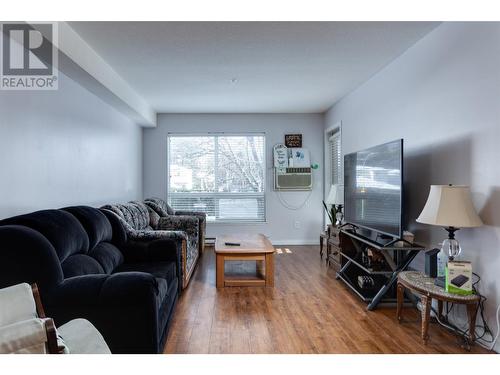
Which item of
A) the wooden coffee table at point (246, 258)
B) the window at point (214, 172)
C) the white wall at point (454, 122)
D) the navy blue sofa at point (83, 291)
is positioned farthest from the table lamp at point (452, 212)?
the window at point (214, 172)

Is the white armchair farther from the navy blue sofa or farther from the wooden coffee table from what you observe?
the wooden coffee table

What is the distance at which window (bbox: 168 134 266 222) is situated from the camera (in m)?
5.75

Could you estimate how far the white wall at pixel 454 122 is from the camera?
6.56ft

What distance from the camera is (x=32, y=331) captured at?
91cm

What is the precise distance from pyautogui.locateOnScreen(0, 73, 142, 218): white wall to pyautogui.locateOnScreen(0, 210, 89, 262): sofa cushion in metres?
0.39

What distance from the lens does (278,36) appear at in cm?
266

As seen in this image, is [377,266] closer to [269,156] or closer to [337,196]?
[337,196]

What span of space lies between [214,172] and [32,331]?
16.1 feet

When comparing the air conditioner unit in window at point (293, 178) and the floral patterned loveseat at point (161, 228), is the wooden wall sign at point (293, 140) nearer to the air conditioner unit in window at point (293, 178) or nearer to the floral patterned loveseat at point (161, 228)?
the air conditioner unit in window at point (293, 178)

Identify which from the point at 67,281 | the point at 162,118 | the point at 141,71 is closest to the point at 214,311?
the point at 67,281

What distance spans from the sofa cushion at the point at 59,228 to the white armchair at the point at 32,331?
641 mm

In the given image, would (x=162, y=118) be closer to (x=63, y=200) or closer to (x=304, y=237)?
(x=63, y=200)

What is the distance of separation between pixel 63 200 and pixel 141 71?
1724 mm

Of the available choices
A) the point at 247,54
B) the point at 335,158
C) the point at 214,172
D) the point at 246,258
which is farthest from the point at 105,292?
the point at 335,158
